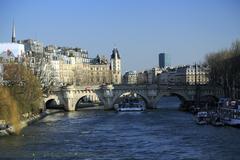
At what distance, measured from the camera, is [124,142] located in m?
38.2

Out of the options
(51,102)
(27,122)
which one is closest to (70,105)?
(51,102)

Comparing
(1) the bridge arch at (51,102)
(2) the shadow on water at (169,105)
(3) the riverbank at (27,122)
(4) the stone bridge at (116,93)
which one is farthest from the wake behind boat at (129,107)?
(1) the bridge arch at (51,102)

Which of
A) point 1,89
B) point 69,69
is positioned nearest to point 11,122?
point 1,89

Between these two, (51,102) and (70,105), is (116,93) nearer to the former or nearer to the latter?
(70,105)

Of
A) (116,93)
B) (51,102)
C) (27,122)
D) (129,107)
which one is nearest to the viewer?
(27,122)

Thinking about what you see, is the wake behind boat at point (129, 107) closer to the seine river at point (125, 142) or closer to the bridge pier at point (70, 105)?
the bridge pier at point (70, 105)

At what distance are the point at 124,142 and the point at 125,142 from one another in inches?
2.4

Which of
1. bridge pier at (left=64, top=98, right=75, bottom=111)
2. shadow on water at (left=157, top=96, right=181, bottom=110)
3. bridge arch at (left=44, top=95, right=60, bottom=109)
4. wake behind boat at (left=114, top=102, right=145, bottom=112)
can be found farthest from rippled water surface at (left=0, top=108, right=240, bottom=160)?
shadow on water at (left=157, top=96, right=181, bottom=110)

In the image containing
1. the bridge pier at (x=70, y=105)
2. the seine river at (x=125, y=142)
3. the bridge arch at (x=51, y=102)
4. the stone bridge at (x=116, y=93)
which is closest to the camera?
the seine river at (x=125, y=142)

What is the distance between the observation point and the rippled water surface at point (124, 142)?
1275 inches

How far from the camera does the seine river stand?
106 ft

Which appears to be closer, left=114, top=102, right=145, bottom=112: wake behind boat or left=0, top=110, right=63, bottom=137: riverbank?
left=0, top=110, right=63, bottom=137: riverbank

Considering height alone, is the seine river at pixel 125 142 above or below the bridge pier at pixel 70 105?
below

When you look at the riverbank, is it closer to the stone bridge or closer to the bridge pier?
the bridge pier
